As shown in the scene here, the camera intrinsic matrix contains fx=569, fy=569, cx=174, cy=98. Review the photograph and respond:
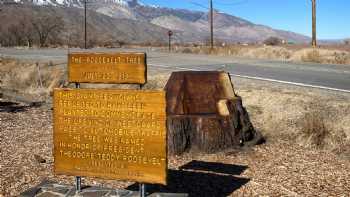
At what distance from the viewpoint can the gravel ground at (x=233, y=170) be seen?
652 centimetres

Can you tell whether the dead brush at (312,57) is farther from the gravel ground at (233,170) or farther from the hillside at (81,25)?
the hillside at (81,25)

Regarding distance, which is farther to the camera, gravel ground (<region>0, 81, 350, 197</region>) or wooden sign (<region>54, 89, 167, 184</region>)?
gravel ground (<region>0, 81, 350, 197</region>)

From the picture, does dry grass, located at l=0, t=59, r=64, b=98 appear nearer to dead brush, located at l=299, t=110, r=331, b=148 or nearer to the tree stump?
the tree stump

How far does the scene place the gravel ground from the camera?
6520 millimetres

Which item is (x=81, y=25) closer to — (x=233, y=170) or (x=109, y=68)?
(x=233, y=170)

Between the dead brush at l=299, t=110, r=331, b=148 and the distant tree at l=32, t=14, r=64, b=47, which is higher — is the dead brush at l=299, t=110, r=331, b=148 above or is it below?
below

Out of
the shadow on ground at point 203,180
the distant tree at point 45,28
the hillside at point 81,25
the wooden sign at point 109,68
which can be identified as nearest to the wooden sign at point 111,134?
the wooden sign at point 109,68

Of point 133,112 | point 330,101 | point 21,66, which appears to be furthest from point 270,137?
point 21,66

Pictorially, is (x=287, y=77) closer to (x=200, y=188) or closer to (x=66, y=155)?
(x=200, y=188)

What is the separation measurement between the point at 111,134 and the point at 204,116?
2.58 metres

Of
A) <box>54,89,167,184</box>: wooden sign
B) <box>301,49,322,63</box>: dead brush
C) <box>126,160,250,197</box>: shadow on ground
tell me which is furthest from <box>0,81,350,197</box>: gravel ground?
<box>301,49,322,63</box>: dead brush

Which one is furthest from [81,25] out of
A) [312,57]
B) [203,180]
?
[203,180]

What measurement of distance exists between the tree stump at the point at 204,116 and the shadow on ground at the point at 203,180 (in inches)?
14.5

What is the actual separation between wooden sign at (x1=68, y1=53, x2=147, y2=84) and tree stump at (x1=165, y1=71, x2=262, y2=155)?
2.16 m
